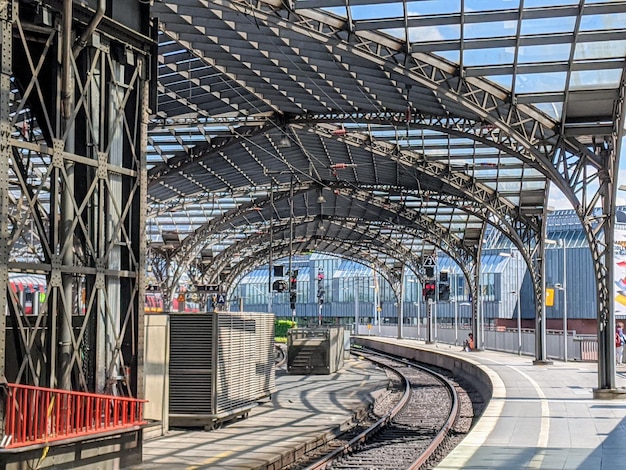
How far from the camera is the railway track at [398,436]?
1710 cm

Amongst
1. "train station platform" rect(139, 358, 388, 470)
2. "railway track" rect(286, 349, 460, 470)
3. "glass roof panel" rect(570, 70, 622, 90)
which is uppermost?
"glass roof panel" rect(570, 70, 622, 90)

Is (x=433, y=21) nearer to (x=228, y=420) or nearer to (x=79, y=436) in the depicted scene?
(x=228, y=420)

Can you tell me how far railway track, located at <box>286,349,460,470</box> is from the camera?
56.1 ft

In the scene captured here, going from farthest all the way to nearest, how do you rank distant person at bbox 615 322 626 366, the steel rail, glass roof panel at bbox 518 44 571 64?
distant person at bbox 615 322 626 366, glass roof panel at bbox 518 44 571 64, the steel rail

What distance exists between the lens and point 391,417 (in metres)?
24.3

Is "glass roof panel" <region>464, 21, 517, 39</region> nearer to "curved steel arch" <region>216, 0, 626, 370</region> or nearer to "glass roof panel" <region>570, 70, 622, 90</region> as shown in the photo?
"curved steel arch" <region>216, 0, 626, 370</region>

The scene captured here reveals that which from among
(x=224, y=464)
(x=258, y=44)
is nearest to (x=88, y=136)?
(x=224, y=464)

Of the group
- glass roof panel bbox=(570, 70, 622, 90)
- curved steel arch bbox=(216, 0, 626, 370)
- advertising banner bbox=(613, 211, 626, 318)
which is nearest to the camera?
curved steel arch bbox=(216, 0, 626, 370)

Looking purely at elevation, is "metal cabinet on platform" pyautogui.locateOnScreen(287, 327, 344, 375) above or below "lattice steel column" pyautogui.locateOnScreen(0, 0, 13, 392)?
below

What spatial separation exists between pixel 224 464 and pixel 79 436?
10.7ft

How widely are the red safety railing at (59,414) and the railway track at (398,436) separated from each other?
12.3 feet

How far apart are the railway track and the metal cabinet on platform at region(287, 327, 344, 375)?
3.39m

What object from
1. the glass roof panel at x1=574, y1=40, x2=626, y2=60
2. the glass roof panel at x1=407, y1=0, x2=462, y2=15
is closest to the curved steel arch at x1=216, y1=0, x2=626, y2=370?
the glass roof panel at x1=574, y1=40, x2=626, y2=60

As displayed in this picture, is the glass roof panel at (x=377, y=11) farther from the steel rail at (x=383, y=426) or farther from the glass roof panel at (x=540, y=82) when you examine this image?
the steel rail at (x=383, y=426)
